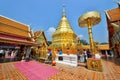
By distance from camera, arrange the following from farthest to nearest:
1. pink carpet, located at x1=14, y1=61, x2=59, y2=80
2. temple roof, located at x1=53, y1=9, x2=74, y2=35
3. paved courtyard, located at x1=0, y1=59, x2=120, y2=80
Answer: temple roof, located at x1=53, y1=9, x2=74, y2=35, pink carpet, located at x1=14, y1=61, x2=59, y2=80, paved courtyard, located at x1=0, y1=59, x2=120, y2=80

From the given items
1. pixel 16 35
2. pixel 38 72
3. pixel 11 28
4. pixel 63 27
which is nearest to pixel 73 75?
pixel 38 72

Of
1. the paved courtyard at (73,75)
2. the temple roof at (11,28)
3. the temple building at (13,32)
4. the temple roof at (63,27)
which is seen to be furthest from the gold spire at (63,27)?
the paved courtyard at (73,75)

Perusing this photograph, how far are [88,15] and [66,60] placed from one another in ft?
16.7

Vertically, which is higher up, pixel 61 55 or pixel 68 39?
pixel 68 39

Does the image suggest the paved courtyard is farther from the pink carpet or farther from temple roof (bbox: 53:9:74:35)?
temple roof (bbox: 53:9:74:35)

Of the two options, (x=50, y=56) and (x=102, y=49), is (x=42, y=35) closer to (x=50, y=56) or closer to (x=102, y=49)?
(x=50, y=56)

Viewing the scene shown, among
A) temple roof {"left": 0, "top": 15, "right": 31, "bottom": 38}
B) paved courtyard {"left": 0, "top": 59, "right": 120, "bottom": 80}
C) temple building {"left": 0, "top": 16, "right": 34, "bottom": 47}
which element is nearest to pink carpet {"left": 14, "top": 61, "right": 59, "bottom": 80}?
paved courtyard {"left": 0, "top": 59, "right": 120, "bottom": 80}

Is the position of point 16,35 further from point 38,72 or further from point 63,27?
point 63,27

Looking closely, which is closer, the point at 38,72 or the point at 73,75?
the point at 73,75

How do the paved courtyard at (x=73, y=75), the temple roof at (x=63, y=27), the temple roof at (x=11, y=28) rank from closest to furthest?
the paved courtyard at (x=73, y=75) < the temple roof at (x=11, y=28) < the temple roof at (x=63, y=27)

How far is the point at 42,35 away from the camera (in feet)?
82.2

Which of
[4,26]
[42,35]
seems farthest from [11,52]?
[4,26]

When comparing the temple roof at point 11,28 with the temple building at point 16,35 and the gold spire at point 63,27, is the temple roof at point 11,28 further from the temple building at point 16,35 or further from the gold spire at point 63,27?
the gold spire at point 63,27

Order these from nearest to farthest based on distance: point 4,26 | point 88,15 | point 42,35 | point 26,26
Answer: point 88,15 → point 4,26 → point 26,26 → point 42,35
